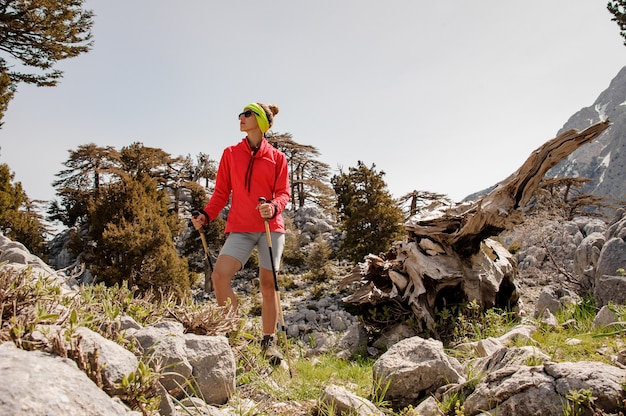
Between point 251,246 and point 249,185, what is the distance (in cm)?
70

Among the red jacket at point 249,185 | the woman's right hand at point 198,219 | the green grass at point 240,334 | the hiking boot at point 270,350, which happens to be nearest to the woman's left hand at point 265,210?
the red jacket at point 249,185

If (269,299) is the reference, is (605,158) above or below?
above

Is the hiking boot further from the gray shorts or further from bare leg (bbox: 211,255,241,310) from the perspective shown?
the gray shorts

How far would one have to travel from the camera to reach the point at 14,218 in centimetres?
2166

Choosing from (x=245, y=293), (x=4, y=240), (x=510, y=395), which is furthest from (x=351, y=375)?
(x=245, y=293)

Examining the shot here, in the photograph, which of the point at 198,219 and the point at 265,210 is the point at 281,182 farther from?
the point at 198,219

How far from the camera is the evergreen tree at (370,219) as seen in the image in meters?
21.2

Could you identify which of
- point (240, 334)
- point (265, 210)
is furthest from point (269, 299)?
point (265, 210)

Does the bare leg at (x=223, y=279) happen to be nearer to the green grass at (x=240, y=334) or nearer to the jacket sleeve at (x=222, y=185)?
the green grass at (x=240, y=334)

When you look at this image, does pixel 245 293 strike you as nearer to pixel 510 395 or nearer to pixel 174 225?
pixel 174 225

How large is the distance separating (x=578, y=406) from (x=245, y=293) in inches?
892

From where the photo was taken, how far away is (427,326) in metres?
6.73

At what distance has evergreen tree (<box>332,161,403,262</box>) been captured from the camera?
69.7ft

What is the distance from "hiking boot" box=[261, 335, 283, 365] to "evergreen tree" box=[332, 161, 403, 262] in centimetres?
1743
